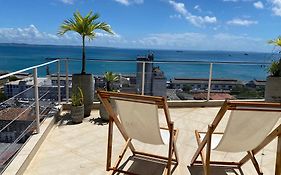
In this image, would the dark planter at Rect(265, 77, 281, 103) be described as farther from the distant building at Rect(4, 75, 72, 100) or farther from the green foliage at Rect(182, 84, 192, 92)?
the distant building at Rect(4, 75, 72, 100)

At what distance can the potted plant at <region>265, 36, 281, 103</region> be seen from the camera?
5.66 meters

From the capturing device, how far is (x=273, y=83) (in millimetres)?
5688

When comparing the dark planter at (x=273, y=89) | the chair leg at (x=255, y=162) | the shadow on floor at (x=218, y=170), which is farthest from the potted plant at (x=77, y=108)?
the dark planter at (x=273, y=89)

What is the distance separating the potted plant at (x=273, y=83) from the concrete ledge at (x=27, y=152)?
442 centimetres

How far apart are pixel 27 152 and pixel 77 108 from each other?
5.10 ft

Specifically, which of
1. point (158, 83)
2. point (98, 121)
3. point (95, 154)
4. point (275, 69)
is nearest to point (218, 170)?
point (95, 154)

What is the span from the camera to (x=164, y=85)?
552 centimetres

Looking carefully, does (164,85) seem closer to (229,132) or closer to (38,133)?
(38,133)

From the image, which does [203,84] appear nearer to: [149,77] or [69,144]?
[149,77]

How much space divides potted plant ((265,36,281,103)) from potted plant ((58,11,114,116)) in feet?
11.3

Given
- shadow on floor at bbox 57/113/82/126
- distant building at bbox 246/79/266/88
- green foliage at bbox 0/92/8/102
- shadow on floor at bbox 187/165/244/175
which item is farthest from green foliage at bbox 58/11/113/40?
distant building at bbox 246/79/266/88

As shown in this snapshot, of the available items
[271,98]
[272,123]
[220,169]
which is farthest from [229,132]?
[271,98]

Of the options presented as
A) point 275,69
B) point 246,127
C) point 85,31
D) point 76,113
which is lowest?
point 76,113

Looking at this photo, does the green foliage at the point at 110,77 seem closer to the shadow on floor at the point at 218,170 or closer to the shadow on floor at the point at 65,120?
the shadow on floor at the point at 65,120
